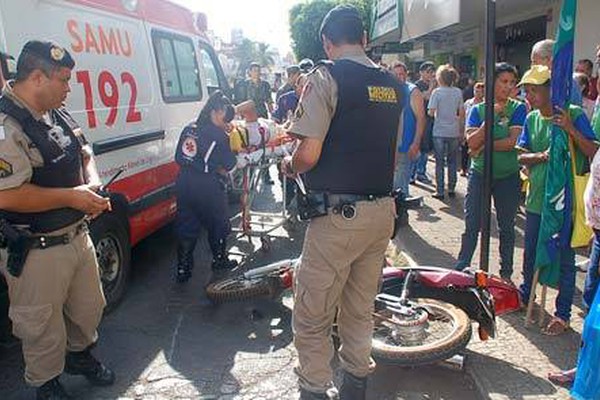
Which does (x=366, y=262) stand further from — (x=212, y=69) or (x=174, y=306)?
(x=212, y=69)

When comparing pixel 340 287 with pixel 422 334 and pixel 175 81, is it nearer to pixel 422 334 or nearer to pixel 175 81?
pixel 422 334

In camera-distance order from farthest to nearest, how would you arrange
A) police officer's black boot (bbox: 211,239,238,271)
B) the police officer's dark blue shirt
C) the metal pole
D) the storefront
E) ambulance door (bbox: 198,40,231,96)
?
the storefront < ambulance door (bbox: 198,40,231,96) < police officer's black boot (bbox: 211,239,238,271) < the police officer's dark blue shirt < the metal pole

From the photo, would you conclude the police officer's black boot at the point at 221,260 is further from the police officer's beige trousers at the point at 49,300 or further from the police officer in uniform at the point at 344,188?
the police officer in uniform at the point at 344,188

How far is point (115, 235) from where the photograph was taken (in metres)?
4.47

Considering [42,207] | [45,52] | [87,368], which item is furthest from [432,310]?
[45,52]

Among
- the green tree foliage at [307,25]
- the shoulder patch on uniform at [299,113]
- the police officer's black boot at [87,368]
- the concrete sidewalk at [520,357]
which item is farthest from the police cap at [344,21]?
the green tree foliage at [307,25]

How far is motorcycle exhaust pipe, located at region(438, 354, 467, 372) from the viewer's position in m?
3.32

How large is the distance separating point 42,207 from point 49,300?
0.48 m

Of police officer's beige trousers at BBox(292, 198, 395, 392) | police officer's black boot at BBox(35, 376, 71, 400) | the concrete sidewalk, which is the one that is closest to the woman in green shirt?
the concrete sidewalk

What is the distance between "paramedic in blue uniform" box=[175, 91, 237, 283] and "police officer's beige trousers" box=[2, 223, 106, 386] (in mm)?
1828

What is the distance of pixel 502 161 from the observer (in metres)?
4.26

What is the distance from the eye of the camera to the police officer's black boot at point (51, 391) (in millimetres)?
3039

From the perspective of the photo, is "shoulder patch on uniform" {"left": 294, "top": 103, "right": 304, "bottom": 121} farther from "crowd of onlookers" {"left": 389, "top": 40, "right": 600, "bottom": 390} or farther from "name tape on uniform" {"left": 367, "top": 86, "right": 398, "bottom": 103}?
"crowd of onlookers" {"left": 389, "top": 40, "right": 600, "bottom": 390}

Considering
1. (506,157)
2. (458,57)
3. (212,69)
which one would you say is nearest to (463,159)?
(212,69)
